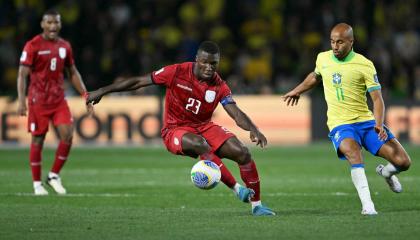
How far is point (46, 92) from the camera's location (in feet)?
44.3

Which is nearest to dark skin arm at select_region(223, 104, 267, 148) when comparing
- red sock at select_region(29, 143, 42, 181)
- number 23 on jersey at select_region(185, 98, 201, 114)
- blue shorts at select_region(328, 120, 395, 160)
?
number 23 on jersey at select_region(185, 98, 201, 114)

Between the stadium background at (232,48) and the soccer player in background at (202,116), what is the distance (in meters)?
11.7

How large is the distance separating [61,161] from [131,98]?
30.4 feet

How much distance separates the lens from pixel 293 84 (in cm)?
2417

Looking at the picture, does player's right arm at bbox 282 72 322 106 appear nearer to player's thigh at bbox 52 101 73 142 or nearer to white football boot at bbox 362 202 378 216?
white football boot at bbox 362 202 378 216

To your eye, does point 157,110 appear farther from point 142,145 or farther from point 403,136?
point 403,136

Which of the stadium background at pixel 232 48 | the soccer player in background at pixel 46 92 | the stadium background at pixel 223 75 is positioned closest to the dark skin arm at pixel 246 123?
the stadium background at pixel 223 75

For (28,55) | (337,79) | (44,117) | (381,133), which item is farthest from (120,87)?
(44,117)

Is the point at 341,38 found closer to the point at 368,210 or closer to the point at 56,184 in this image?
the point at 368,210

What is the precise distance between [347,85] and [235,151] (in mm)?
1389

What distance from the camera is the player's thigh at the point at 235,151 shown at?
10328 mm

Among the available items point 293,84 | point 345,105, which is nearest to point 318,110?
point 293,84

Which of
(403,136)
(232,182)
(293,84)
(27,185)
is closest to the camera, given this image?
(232,182)

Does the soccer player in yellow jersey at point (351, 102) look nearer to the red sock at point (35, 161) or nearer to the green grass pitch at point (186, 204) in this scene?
the green grass pitch at point (186, 204)
